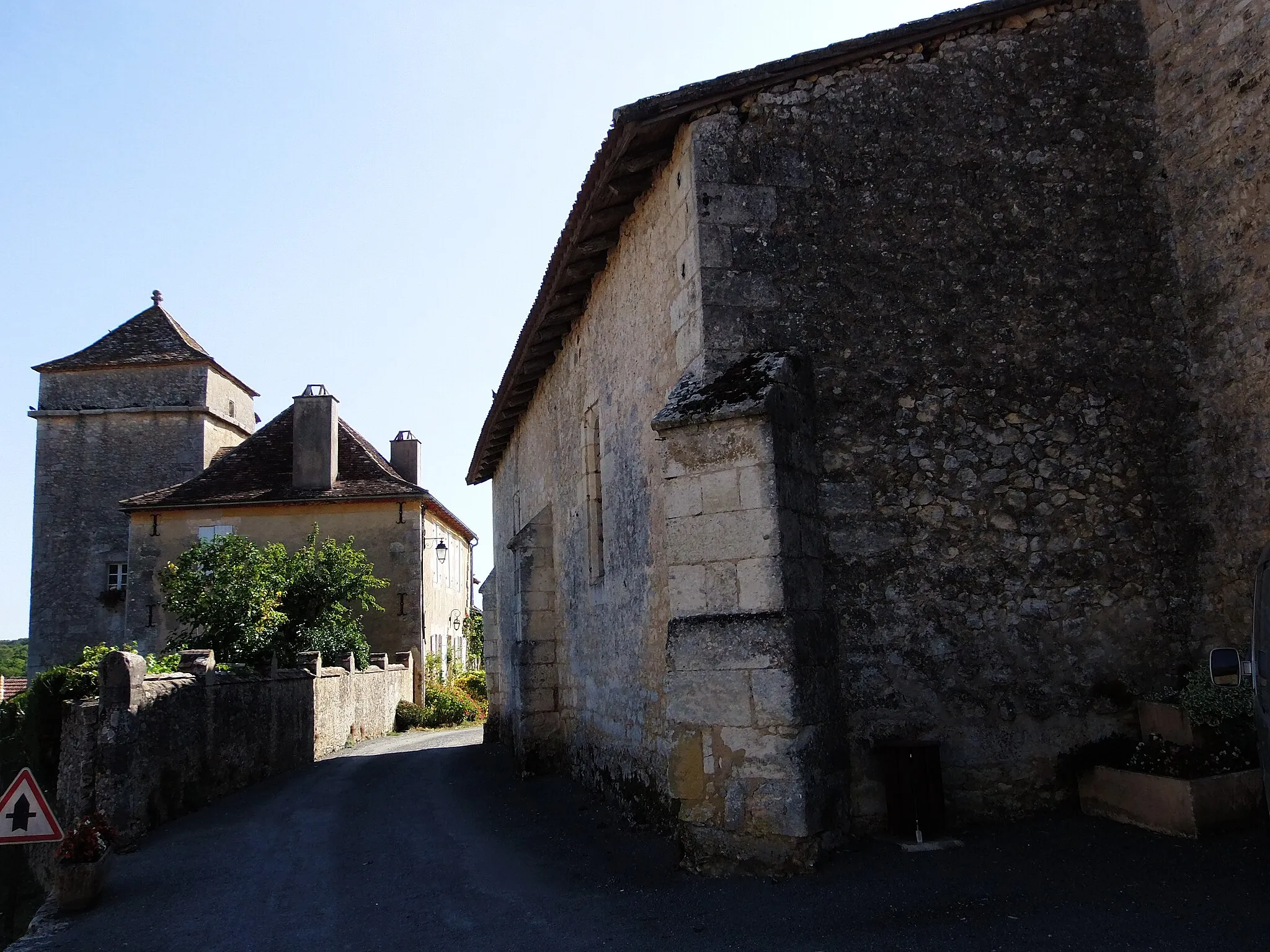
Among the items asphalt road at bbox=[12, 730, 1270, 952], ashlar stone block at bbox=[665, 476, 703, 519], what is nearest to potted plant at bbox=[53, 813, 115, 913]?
asphalt road at bbox=[12, 730, 1270, 952]

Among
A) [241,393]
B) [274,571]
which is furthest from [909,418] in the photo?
[241,393]

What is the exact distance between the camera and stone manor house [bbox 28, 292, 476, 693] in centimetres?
2341

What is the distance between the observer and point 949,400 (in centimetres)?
677

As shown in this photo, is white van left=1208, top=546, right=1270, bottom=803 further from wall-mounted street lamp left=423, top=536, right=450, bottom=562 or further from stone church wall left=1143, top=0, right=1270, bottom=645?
wall-mounted street lamp left=423, top=536, right=450, bottom=562

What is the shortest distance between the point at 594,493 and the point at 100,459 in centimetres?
2529

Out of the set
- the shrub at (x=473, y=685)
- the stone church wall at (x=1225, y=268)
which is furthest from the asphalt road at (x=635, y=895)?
the shrub at (x=473, y=685)

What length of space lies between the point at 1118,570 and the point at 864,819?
2.52 metres

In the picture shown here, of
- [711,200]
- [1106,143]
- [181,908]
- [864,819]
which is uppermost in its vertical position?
[1106,143]

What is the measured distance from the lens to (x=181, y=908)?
6.97m

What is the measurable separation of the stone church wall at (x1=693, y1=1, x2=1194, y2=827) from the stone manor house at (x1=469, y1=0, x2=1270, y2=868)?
0.07ft

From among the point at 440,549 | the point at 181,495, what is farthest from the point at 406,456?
the point at 181,495

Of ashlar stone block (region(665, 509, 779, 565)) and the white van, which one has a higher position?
ashlar stone block (region(665, 509, 779, 565))

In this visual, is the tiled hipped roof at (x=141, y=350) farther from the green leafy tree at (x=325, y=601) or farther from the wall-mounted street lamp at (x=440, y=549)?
the green leafy tree at (x=325, y=601)

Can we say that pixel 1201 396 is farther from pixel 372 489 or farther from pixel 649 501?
pixel 372 489
